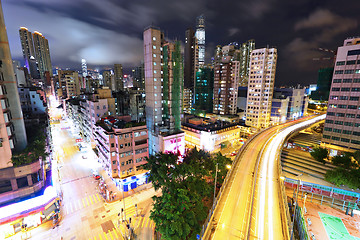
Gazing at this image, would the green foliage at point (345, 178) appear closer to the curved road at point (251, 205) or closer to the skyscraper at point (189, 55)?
the curved road at point (251, 205)

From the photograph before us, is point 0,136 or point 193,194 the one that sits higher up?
point 0,136

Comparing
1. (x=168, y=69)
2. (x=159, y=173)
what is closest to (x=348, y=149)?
(x=159, y=173)

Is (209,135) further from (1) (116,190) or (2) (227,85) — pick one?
(2) (227,85)

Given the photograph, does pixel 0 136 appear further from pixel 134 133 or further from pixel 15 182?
pixel 134 133

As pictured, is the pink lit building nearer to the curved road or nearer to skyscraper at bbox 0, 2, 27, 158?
skyscraper at bbox 0, 2, 27, 158

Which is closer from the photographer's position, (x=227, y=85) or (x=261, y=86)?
(x=261, y=86)

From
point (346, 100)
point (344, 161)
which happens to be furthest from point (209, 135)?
Answer: point (346, 100)

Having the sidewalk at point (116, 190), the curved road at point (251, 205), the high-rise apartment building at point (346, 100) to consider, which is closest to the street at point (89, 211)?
the sidewalk at point (116, 190)
